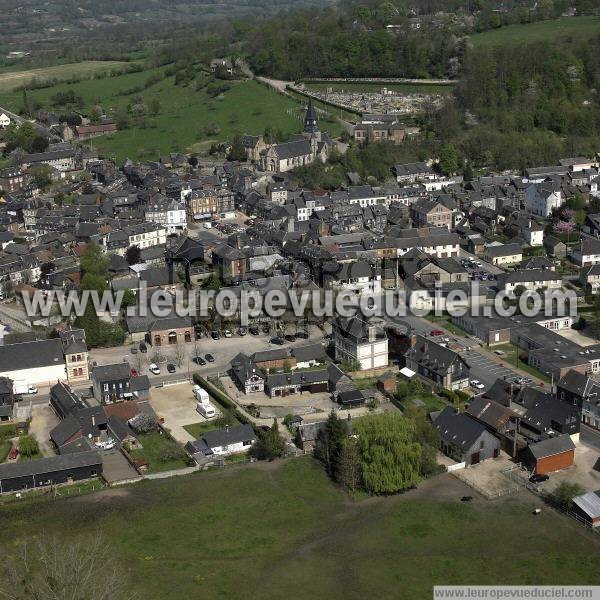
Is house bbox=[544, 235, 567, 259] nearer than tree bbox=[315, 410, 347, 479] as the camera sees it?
No

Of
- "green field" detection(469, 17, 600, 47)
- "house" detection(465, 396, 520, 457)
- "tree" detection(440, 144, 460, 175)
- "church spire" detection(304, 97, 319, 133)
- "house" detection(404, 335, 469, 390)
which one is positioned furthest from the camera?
"green field" detection(469, 17, 600, 47)

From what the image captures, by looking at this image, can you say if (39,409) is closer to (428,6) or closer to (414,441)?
(414,441)

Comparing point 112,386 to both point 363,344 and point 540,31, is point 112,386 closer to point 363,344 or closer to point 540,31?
point 363,344

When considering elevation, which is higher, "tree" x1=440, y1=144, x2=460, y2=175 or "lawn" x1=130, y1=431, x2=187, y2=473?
"tree" x1=440, y1=144, x2=460, y2=175

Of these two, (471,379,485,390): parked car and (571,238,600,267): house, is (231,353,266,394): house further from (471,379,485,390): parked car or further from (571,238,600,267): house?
(571,238,600,267): house

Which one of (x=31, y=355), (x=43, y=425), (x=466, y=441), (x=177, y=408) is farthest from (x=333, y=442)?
(x=31, y=355)

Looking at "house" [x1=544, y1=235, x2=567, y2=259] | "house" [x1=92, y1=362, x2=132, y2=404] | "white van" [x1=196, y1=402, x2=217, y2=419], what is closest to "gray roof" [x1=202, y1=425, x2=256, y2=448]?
"white van" [x1=196, y1=402, x2=217, y2=419]

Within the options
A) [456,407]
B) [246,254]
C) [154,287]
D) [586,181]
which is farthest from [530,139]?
[456,407]
